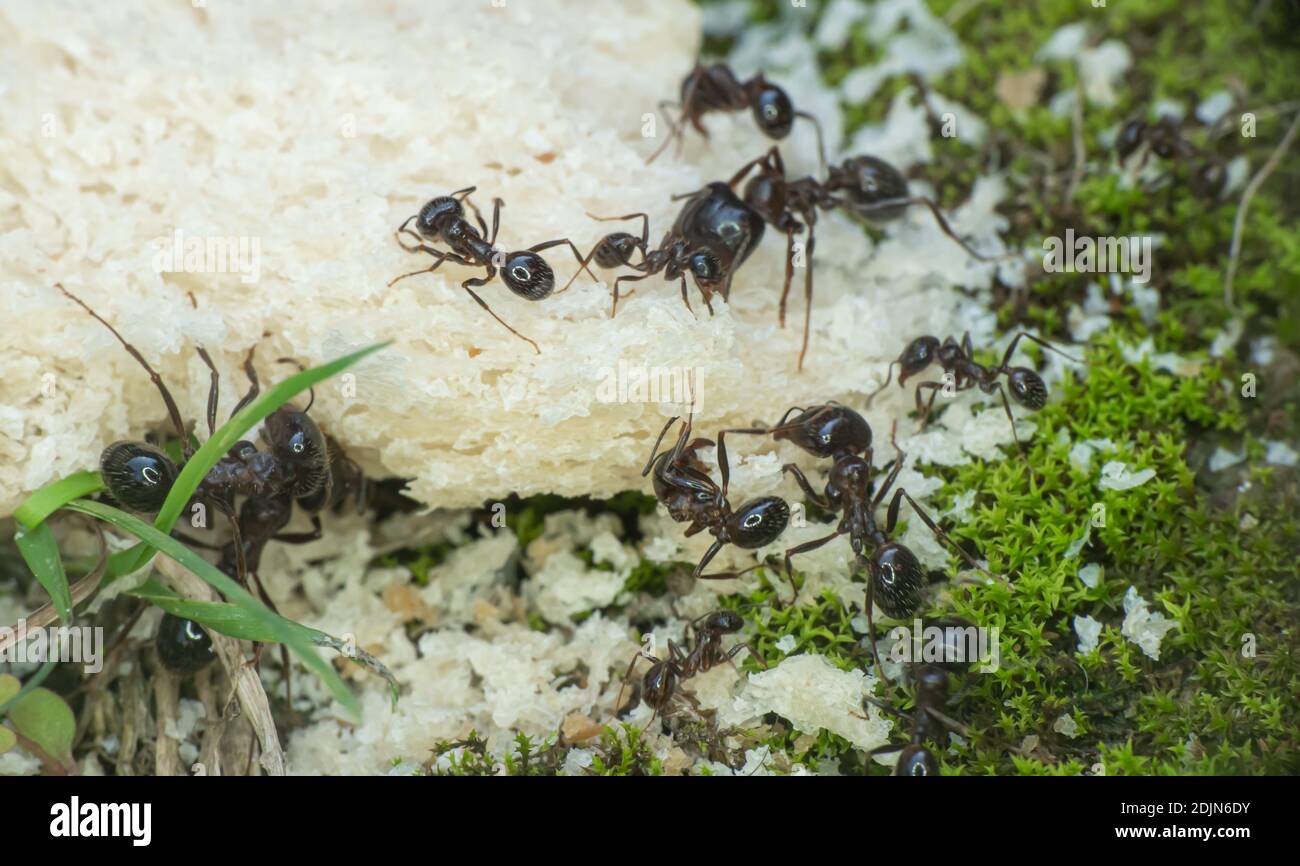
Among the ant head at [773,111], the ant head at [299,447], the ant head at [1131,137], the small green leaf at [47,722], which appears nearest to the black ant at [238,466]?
the ant head at [299,447]

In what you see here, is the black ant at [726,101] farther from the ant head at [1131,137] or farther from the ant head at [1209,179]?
the ant head at [1209,179]

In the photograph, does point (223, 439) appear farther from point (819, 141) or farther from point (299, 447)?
point (819, 141)

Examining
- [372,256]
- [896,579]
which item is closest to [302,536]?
[372,256]

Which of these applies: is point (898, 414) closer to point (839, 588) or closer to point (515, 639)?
point (839, 588)

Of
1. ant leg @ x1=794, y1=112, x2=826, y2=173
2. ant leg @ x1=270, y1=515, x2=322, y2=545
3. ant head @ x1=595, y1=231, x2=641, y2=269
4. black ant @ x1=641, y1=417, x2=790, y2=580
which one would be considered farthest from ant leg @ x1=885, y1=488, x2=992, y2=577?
ant leg @ x1=270, y1=515, x2=322, y2=545

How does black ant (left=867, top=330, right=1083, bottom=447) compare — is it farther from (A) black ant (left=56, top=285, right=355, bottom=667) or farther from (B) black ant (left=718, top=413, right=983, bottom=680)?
(A) black ant (left=56, top=285, right=355, bottom=667)
